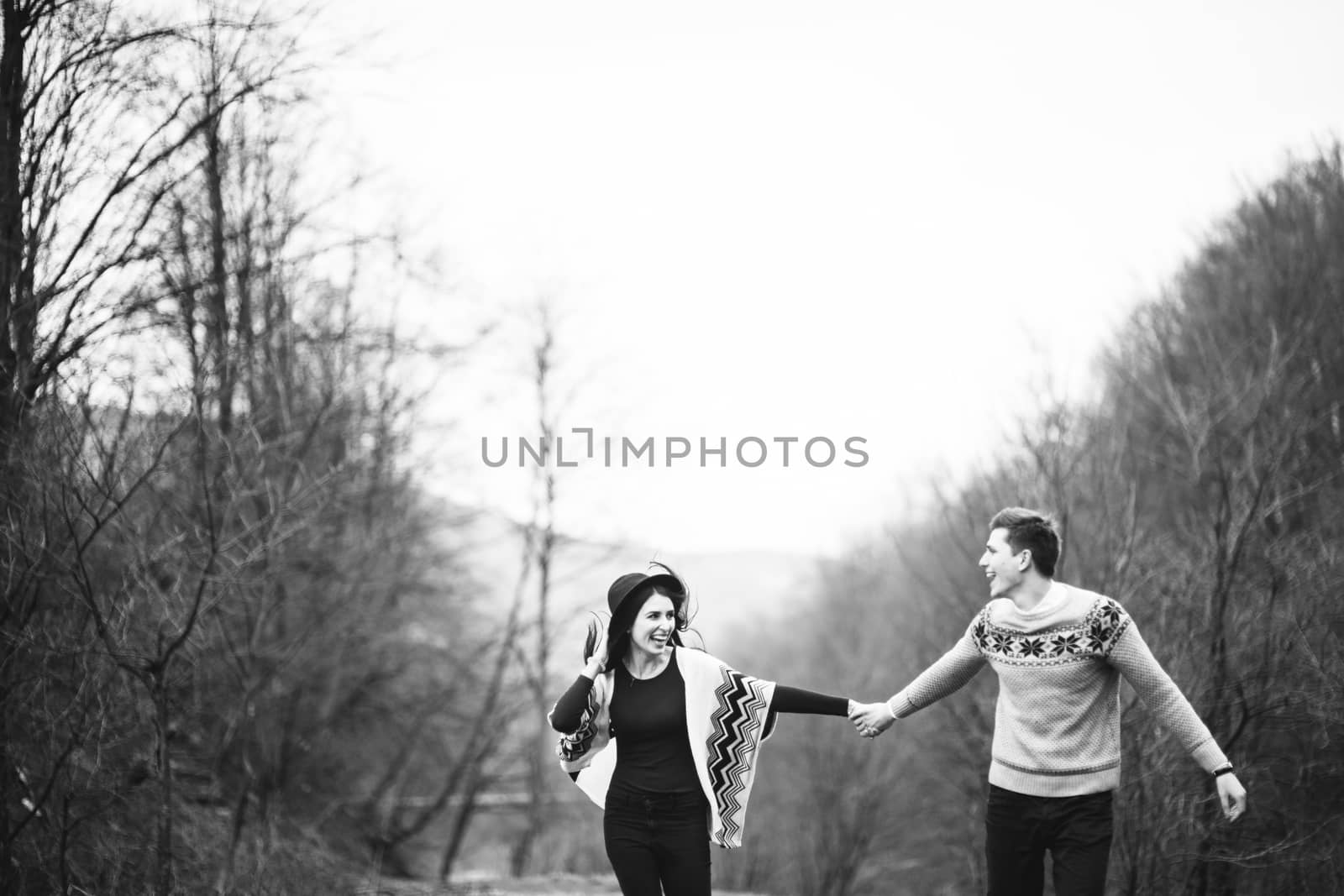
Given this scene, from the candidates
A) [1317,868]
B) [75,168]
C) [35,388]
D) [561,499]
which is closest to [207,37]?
[75,168]

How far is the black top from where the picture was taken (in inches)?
A: 163

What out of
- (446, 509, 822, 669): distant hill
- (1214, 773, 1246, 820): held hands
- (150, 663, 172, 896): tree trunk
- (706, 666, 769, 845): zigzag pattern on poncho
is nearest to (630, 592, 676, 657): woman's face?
(706, 666, 769, 845): zigzag pattern on poncho

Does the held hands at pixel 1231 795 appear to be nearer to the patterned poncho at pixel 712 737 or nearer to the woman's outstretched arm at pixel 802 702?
the woman's outstretched arm at pixel 802 702

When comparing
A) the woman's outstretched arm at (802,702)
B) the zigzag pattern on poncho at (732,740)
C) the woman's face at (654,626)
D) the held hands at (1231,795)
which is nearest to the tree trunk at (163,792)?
the woman's face at (654,626)

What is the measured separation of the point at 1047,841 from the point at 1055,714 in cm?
47

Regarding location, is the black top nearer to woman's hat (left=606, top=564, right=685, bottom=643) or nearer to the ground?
woman's hat (left=606, top=564, right=685, bottom=643)

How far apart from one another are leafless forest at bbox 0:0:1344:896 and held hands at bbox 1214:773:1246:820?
12.0 feet

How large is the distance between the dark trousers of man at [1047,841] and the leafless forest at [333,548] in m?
3.70

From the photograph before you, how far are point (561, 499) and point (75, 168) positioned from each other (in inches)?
654

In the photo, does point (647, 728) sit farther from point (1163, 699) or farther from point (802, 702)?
point (1163, 699)

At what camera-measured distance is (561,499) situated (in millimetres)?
22906

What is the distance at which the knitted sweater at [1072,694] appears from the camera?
13.0 ft

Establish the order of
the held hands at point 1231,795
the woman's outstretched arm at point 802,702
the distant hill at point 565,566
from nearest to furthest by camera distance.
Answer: the held hands at point 1231,795 → the woman's outstretched arm at point 802,702 → the distant hill at point 565,566

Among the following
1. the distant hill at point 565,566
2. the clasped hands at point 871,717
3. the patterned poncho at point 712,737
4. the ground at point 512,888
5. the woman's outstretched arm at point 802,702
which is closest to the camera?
the patterned poncho at point 712,737
